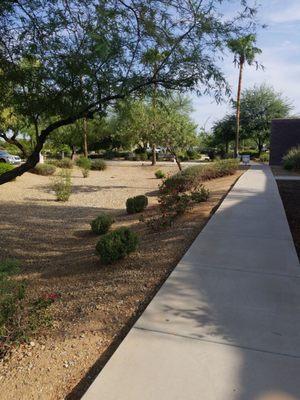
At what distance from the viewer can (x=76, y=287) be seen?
526cm

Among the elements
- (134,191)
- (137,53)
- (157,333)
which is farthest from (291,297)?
(134,191)

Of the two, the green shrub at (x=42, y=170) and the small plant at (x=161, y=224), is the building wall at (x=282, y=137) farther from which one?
the small plant at (x=161, y=224)

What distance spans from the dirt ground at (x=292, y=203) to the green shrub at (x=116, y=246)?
2.58 m

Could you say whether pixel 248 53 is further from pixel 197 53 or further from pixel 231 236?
pixel 231 236

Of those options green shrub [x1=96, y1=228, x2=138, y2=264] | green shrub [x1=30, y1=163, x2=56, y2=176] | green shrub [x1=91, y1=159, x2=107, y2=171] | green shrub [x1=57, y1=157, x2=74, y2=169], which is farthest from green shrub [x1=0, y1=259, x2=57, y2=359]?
green shrub [x1=91, y1=159, x2=107, y2=171]

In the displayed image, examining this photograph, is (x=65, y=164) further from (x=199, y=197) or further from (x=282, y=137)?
(x=199, y=197)

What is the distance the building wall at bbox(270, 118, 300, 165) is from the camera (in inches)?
1110

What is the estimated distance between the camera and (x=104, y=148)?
60719mm

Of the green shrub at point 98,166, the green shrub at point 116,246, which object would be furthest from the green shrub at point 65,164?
the green shrub at point 116,246

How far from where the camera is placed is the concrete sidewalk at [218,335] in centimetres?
286

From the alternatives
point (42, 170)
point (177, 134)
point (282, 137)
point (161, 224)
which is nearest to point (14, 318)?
point (161, 224)

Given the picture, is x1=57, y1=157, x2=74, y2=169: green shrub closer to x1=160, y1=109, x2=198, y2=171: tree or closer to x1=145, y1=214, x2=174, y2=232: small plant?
x1=160, y1=109, x2=198, y2=171: tree

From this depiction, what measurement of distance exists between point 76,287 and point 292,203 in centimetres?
708

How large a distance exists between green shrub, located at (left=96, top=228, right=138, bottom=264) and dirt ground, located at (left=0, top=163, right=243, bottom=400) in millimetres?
130
